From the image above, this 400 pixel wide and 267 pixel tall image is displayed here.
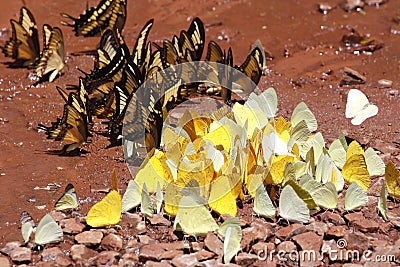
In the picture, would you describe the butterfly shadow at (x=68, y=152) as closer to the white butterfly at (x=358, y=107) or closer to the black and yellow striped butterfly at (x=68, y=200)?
the black and yellow striped butterfly at (x=68, y=200)

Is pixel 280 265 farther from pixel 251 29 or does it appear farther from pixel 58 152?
pixel 251 29

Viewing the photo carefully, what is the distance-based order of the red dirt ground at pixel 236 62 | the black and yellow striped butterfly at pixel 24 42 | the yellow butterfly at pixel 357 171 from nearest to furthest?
1. the yellow butterfly at pixel 357 171
2. the red dirt ground at pixel 236 62
3. the black and yellow striped butterfly at pixel 24 42

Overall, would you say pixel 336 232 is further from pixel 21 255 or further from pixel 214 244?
pixel 21 255

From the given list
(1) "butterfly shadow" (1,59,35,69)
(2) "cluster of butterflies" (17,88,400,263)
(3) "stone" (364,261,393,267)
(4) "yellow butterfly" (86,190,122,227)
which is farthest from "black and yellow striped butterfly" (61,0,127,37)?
(3) "stone" (364,261,393,267)

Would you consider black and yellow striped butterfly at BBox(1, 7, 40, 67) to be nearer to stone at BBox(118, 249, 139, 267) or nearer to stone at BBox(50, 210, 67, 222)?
stone at BBox(50, 210, 67, 222)

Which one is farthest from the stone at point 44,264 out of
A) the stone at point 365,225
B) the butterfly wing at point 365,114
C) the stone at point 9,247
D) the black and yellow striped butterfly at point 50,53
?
the black and yellow striped butterfly at point 50,53

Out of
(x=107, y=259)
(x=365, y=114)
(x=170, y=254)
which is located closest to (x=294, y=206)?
(x=170, y=254)
